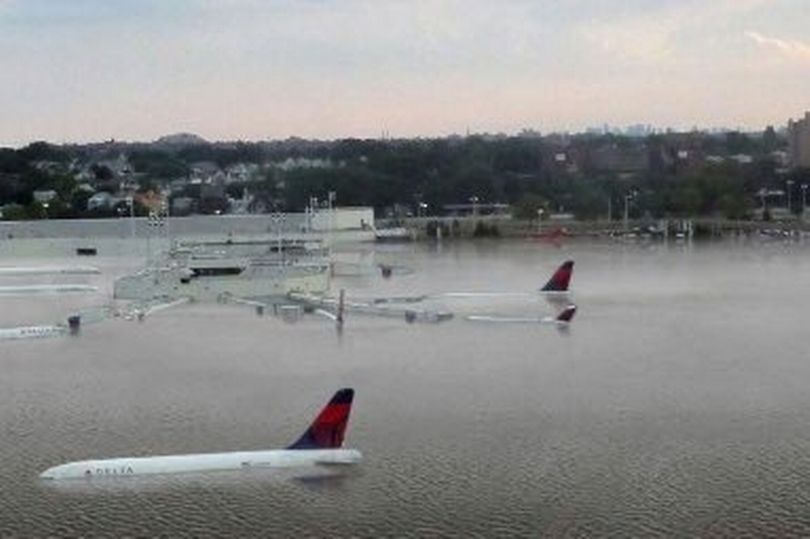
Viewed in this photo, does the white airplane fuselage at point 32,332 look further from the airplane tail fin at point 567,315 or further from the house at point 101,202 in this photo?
the house at point 101,202

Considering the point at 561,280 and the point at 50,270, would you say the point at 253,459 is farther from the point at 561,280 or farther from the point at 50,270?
the point at 50,270

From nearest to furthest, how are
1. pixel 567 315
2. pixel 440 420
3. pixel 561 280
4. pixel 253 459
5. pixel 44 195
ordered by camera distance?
pixel 253 459 → pixel 440 420 → pixel 567 315 → pixel 561 280 → pixel 44 195

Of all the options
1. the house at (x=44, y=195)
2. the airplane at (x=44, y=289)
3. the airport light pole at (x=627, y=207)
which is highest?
the house at (x=44, y=195)

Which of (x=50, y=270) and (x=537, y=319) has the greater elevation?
(x=50, y=270)

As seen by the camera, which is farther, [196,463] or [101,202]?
[101,202]

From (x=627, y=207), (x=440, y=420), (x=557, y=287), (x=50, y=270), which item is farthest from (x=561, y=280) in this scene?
(x=627, y=207)

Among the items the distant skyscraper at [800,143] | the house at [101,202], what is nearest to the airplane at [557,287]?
the house at [101,202]

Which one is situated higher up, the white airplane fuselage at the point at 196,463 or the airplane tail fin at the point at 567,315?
the airplane tail fin at the point at 567,315

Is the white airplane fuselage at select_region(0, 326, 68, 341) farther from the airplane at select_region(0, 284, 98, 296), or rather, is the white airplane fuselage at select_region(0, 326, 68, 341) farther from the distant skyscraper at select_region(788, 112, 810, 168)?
the distant skyscraper at select_region(788, 112, 810, 168)
